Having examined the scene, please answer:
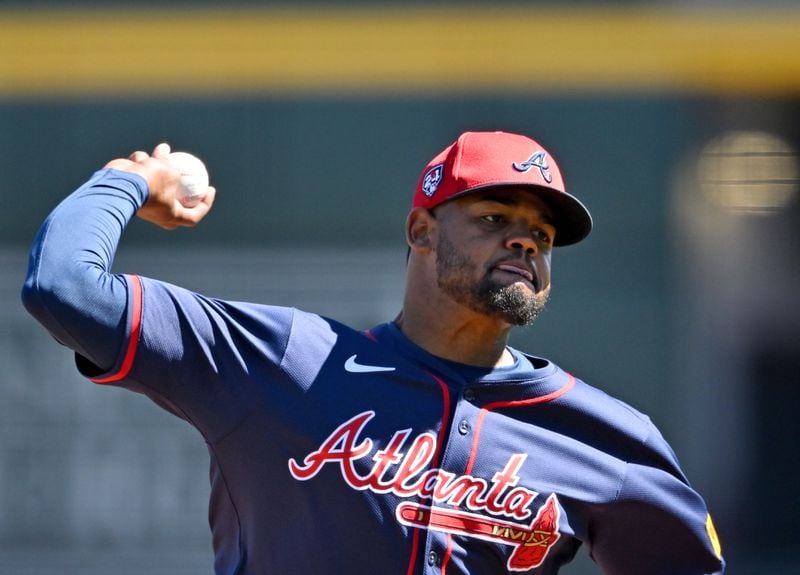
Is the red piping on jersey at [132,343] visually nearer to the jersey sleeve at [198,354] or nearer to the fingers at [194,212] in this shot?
the jersey sleeve at [198,354]

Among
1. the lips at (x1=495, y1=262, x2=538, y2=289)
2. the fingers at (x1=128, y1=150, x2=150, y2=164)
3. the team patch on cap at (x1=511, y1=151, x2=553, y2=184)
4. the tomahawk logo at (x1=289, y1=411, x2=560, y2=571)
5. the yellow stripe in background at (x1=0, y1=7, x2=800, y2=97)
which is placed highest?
the yellow stripe in background at (x1=0, y1=7, x2=800, y2=97)

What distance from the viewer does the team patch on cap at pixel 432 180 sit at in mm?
2742

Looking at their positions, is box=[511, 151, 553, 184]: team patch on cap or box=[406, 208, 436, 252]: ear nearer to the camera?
box=[511, 151, 553, 184]: team patch on cap

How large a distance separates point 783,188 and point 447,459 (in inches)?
216

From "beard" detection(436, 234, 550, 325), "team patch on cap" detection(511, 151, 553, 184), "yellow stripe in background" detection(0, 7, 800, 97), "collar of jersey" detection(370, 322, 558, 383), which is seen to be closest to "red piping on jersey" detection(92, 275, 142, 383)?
"collar of jersey" detection(370, 322, 558, 383)

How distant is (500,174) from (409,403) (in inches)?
19.1

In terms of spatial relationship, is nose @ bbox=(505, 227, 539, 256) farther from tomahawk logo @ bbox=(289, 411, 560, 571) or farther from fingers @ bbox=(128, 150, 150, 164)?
fingers @ bbox=(128, 150, 150, 164)

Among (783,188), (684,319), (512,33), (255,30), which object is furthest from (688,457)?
(255,30)

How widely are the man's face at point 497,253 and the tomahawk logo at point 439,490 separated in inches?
11.6

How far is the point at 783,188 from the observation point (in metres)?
7.50

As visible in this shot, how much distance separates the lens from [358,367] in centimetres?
255

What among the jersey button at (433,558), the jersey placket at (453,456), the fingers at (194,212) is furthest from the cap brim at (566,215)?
the jersey button at (433,558)

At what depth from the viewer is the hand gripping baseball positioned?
2.50 m

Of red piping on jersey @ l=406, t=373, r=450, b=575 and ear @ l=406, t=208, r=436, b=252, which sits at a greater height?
ear @ l=406, t=208, r=436, b=252
